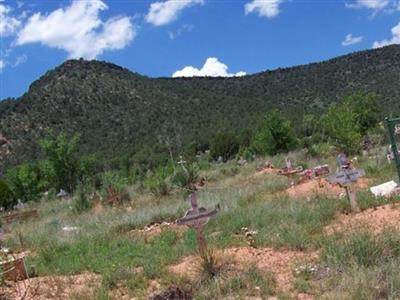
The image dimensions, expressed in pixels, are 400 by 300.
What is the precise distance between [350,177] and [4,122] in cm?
5409

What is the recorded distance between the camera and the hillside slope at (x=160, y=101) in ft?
192

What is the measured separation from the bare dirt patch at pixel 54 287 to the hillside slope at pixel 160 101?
44040 mm

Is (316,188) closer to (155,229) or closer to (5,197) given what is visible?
(155,229)

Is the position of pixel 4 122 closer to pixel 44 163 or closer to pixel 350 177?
pixel 44 163

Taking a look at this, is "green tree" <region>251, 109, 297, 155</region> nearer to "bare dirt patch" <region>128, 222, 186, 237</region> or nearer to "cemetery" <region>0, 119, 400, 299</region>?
"cemetery" <region>0, 119, 400, 299</region>

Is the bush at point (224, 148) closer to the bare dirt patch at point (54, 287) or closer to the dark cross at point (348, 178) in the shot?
the dark cross at point (348, 178)

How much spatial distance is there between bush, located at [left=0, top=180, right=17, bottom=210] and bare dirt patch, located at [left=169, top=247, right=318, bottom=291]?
111ft

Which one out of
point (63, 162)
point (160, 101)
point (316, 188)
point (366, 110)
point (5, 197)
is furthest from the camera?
point (160, 101)

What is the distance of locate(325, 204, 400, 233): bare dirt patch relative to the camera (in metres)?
9.23

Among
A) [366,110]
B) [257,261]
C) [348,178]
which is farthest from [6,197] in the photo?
[257,261]

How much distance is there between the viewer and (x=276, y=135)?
121ft

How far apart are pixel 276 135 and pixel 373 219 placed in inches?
1069

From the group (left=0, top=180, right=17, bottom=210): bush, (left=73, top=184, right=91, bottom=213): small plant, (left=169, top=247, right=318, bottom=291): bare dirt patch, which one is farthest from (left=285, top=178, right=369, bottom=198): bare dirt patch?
(left=0, top=180, right=17, bottom=210): bush

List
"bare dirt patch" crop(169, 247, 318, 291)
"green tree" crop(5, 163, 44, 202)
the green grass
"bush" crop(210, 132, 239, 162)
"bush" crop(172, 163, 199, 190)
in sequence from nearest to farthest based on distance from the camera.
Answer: the green grass, "bare dirt patch" crop(169, 247, 318, 291), "bush" crop(172, 163, 199, 190), "green tree" crop(5, 163, 44, 202), "bush" crop(210, 132, 239, 162)
